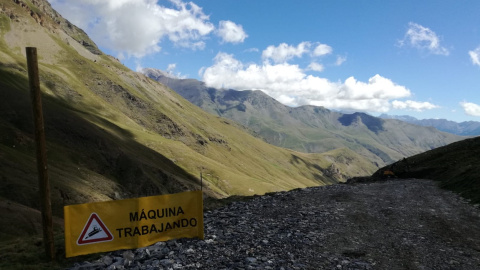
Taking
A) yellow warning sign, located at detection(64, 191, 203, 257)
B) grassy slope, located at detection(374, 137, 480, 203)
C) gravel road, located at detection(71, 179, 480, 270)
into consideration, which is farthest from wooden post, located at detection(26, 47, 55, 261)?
grassy slope, located at detection(374, 137, 480, 203)

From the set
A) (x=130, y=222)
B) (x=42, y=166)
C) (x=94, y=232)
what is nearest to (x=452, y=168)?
(x=130, y=222)

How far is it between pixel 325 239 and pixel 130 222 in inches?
420

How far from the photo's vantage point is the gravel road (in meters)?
14.2

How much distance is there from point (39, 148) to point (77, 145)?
3127 inches

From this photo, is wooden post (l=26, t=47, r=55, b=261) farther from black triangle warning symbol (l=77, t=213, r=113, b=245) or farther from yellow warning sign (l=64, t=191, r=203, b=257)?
black triangle warning symbol (l=77, t=213, r=113, b=245)

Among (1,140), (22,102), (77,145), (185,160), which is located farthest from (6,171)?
(185,160)

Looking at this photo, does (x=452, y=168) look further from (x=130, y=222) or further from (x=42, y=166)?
(x=42, y=166)

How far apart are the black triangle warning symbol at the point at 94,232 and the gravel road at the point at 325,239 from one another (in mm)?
931

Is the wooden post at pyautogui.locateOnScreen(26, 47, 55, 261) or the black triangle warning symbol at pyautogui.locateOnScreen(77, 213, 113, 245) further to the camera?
the black triangle warning symbol at pyautogui.locateOnScreen(77, 213, 113, 245)

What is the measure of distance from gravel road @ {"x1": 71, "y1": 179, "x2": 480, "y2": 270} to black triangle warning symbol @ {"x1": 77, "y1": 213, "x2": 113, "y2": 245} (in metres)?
0.93

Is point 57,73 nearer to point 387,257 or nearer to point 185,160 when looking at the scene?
point 185,160

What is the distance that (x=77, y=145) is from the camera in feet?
281

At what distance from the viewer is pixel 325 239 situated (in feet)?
57.3

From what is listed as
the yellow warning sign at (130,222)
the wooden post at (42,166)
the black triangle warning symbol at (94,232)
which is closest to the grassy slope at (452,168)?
the yellow warning sign at (130,222)
